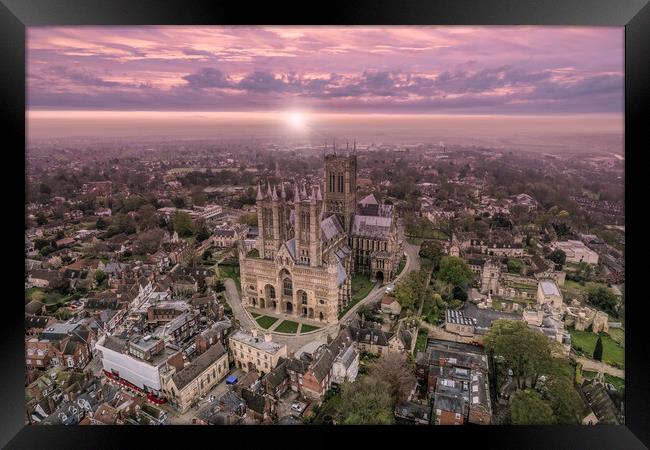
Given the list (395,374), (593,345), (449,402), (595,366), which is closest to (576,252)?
(593,345)

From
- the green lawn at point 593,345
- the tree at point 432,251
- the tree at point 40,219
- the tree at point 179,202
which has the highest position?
the tree at point 179,202

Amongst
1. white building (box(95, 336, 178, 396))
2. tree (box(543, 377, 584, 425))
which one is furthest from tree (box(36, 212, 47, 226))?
tree (box(543, 377, 584, 425))

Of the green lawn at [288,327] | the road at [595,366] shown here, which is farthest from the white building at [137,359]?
the road at [595,366]

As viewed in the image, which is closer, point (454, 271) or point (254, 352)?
point (254, 352)

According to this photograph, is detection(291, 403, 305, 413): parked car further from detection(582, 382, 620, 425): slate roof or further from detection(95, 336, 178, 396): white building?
detection(582, 382, 620, 425): slate roof

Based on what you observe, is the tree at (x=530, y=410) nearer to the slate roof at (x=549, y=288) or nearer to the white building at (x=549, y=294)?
the white building at (x=549, y=294)

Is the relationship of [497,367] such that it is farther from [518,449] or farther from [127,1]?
[127,1]

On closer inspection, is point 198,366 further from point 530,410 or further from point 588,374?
point 588,374
